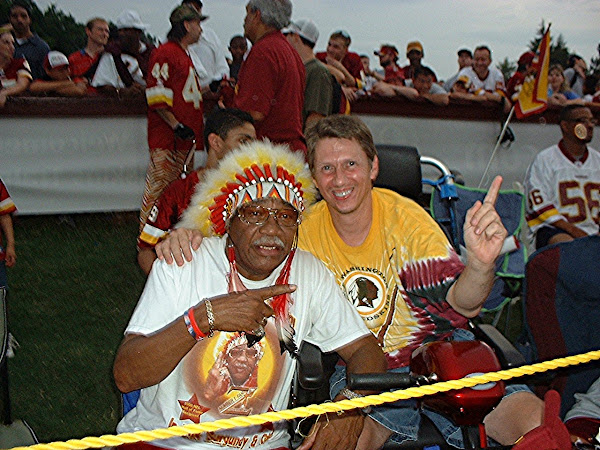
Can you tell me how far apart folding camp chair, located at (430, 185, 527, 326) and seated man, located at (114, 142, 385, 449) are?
113 cm

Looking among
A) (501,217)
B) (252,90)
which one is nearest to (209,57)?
(252,90)

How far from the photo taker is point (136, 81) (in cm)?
712

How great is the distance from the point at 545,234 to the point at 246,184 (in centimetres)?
325

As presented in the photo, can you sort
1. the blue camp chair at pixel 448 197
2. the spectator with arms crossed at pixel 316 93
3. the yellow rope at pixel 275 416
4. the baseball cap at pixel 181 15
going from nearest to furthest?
the yellow rope at pixel 275 416, the blue camp chair at pixel 448 197, the spectator with arms crossed at pixel 316 93, the baseball cap at pixel 181 15

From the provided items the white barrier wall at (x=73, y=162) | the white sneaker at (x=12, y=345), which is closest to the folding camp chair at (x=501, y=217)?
the white sneaker at (x=12, y=345)

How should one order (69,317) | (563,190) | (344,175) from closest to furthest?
1. (344,175)
2. (69,317)
3. (563,190)

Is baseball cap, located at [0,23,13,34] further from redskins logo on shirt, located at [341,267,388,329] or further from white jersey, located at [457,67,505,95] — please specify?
white jersey, located at [457,67,505,95]

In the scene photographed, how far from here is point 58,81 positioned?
22.7 feet

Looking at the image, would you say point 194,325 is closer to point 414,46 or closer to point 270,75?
point 270,75

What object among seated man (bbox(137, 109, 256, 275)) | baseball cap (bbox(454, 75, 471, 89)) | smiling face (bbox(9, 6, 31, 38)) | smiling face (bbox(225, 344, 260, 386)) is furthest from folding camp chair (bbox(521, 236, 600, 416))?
baseball cap (bbox(454, 75, 471, 89))

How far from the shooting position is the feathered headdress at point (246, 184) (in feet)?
7.50

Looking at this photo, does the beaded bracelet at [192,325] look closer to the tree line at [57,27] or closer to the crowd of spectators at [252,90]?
the crowd of spectators at [252,90]

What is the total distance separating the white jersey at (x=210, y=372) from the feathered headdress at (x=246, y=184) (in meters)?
0.11

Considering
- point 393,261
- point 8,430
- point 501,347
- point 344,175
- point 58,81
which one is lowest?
point 8,430
